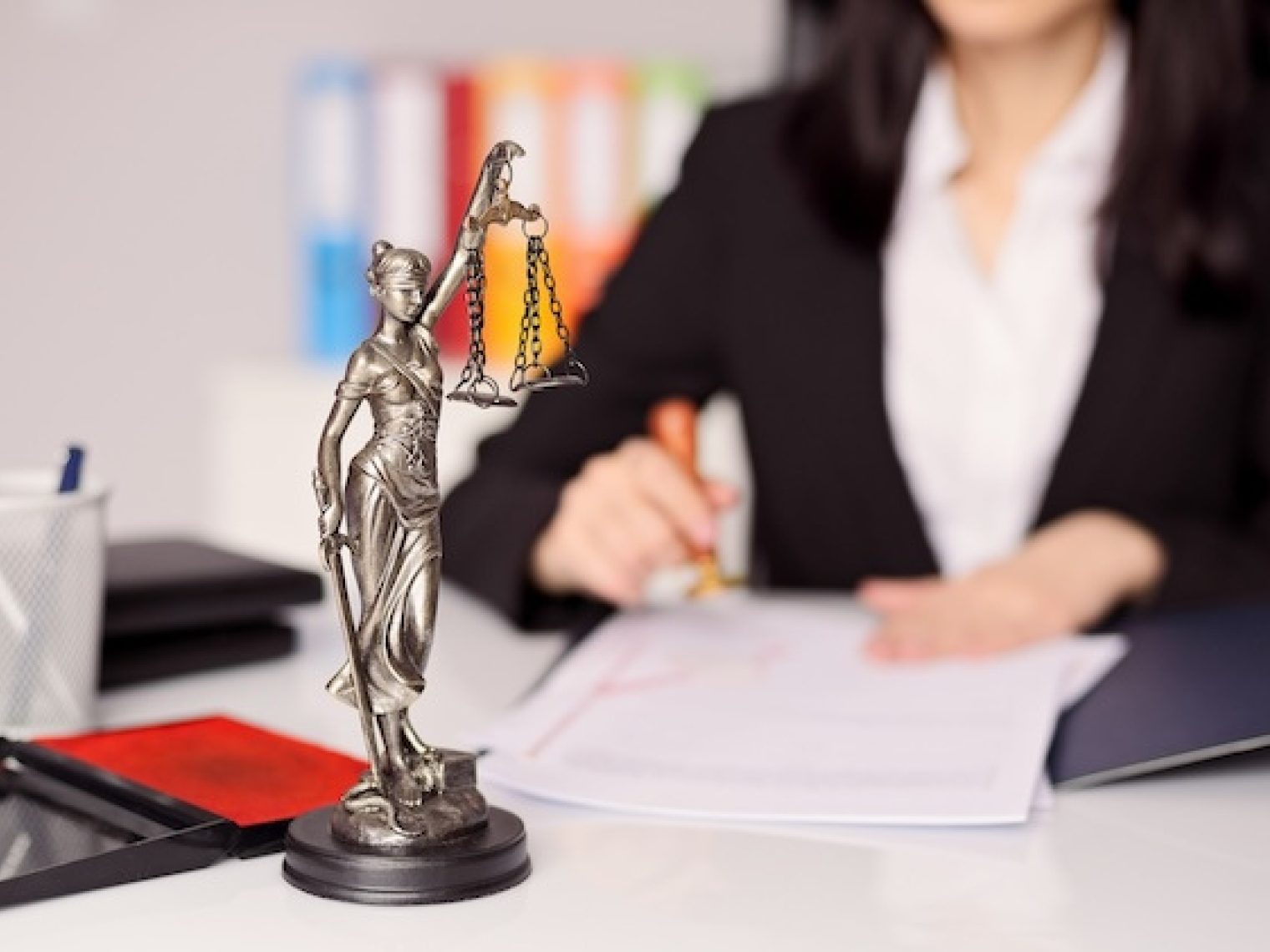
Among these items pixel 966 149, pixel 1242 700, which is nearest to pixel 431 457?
pixel 1242 700

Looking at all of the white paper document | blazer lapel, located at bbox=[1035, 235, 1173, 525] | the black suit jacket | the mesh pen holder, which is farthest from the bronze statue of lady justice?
blazer lapel, located at bbox=[1035, 235, 1173, 525]

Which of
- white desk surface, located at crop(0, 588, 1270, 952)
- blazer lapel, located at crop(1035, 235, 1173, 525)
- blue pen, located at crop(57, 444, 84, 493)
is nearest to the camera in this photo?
white desk surface, located at crop(0, 588, 1270, 952)

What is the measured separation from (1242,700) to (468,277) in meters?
0.45

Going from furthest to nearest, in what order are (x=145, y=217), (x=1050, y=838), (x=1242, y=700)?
(x=145, y=217), (x=1242, y=700), (x=1050, y=838)

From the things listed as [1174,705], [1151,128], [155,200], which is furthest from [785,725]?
[155,200]

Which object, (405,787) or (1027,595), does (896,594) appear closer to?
(1027,595)

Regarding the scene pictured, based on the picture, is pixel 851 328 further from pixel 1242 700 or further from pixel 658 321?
pixel 1242 700

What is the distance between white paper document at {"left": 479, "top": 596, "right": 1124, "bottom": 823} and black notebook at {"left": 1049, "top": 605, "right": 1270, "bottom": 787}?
0.05ft

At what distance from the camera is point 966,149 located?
1.62m

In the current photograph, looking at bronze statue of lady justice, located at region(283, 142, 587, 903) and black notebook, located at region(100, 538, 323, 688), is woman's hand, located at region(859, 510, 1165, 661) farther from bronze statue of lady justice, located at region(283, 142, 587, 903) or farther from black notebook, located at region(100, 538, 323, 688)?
bronze statue of lady justice, located at region(283, 142, 587, 903)

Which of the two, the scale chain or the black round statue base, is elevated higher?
the scale chain

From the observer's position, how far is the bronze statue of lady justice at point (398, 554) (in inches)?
26.2

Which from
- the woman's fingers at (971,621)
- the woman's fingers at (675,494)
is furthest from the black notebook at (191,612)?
the woman's fingers at (971,621)

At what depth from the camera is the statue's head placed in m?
0.67
